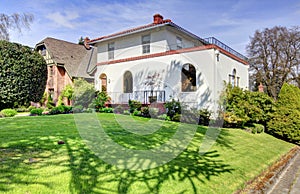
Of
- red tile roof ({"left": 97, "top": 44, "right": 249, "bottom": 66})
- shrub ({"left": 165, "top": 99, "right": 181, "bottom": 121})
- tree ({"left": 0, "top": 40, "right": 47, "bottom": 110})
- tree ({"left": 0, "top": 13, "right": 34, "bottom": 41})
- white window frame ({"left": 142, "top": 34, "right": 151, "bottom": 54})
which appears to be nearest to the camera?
shrub ({"left": 165, "top": 99, "right": 181, "bottom": 121})

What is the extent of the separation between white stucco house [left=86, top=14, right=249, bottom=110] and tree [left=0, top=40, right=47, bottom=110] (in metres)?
5.87

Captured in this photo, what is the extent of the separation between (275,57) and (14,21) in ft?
101

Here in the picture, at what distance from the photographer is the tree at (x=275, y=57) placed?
28333 mm

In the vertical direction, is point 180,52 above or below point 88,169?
above

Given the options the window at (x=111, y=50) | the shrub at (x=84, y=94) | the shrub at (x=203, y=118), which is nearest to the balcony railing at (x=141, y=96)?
the shrub at (x=84, y=94)

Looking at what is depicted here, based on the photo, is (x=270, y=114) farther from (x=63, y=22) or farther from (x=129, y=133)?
(x=63, y=22)

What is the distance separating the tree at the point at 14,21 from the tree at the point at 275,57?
2783 cm

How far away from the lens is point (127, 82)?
18.6 m

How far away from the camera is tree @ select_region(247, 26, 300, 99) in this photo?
2833 centimetres

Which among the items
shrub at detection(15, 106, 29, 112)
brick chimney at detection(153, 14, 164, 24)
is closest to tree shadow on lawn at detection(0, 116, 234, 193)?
brick chimney at detection(153, 14, 164, 24)

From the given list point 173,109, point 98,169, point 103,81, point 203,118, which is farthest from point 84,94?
point 98,169

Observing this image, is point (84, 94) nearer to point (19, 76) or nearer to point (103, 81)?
point (103, 81)

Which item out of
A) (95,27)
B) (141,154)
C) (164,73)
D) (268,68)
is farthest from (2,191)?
(268,68)

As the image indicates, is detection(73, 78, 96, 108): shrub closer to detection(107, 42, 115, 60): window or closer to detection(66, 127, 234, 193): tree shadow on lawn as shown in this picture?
detection(107, 42, 115, 60): window
